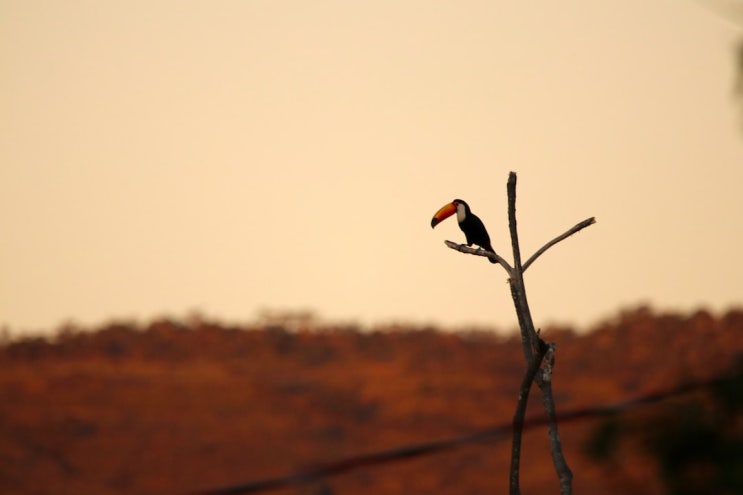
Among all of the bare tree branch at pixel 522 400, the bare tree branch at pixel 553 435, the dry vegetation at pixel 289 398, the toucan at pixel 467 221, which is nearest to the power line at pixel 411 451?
the bare tree branch at pixel 522 400

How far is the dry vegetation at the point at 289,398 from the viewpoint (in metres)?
34.1

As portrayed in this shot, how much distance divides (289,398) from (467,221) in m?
26.5

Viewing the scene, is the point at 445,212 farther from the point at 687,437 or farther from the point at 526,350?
the point at 687,437

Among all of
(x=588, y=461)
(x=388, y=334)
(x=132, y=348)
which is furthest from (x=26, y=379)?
(x=588, y=461)

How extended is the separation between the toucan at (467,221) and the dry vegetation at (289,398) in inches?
714

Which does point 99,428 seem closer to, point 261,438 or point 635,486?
point 261,438

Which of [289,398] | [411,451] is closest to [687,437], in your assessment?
[411,451]

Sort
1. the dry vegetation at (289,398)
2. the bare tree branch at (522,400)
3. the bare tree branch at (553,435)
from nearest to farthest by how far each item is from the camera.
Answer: the bare tree branch at (522,400) → the bare tree branch at (553,435) → the dry vegetation at (289,398)

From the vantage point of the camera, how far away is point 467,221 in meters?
12.6

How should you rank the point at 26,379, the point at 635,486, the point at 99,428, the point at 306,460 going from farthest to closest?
1. the point at 26,379
2. the point at 99,428
3. the point at 306,460
4. the point at 635,486

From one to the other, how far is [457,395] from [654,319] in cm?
660

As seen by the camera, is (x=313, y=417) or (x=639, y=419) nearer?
(x=639, y=419)

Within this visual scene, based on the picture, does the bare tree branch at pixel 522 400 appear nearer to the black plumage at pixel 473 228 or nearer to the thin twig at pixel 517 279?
the thin twig at pixel 517 279

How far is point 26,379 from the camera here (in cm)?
3994
